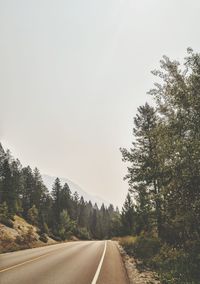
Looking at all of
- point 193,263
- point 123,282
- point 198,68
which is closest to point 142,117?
point 198,68

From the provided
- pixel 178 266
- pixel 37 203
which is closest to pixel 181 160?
pixel 178 266

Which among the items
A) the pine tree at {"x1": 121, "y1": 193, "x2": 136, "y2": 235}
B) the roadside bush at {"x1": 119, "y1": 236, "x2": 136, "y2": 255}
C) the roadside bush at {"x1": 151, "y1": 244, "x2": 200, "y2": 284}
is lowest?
the roadside bush at {"x1": 151, "y1": 244, "x2": 200, "y2": 284}

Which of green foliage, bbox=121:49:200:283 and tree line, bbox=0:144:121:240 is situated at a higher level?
tree line, bbox=0:144:121:240

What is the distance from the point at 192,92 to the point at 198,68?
125 centimetres

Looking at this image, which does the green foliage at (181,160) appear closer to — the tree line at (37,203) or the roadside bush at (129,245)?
the roadside bush at (129,245)

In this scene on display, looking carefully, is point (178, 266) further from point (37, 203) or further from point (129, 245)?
point (37, 203)

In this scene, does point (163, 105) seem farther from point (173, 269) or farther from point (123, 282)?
point (123, 282)

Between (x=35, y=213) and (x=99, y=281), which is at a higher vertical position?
(x=35, y=213)

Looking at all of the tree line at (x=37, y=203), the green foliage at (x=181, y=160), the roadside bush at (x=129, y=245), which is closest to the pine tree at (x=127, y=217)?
the tree line at (x=37, y=203)

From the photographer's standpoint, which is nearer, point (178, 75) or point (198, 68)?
point (198, 68)

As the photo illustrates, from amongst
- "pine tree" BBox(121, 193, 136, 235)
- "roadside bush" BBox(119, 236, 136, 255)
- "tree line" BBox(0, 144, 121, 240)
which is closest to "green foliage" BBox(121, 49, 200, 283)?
"roadside bush" BBox(119, 236, 136, 255)

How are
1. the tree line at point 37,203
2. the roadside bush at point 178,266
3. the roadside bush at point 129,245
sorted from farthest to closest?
the tree line at point 37,203 → the roadside bush at point 129,245 → the roadside bush at point 178,266

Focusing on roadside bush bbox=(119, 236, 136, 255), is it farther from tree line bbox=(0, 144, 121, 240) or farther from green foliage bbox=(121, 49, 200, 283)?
tree line bbox=(0, 144, 121, 240)

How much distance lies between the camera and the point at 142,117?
94.8 feet
